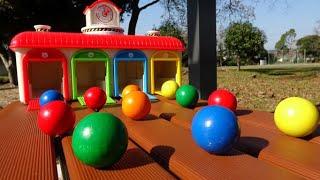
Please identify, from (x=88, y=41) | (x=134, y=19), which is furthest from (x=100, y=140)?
(x=134, y=19)

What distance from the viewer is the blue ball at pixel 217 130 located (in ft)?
13.7

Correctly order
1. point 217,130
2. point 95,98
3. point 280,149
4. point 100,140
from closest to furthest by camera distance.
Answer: point 100,140 < point 217,130 < point 280,149 < point 95,98

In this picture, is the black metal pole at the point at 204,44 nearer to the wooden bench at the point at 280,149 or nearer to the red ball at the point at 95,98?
the red ball at the point at 95,98

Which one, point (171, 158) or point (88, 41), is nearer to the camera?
point (171, 158)

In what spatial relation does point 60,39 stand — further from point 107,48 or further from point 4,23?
point 4,23

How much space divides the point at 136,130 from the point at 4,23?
653 inches

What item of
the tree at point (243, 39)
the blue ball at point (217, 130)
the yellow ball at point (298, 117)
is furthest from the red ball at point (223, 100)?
the tree at point (243, 39)

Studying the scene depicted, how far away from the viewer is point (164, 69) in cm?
1327

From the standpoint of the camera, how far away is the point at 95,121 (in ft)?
12.4

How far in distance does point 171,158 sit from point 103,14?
906 cm

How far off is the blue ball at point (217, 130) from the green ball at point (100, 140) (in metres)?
1.11

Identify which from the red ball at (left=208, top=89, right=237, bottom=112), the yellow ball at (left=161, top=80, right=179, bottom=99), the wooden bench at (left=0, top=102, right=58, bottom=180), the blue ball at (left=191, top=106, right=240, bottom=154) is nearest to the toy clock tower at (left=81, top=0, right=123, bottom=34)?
the yellow ball at (left=161, top=80, right=179, bottom=99)

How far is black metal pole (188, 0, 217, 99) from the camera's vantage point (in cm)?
954

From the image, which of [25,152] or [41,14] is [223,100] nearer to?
[25,152]
